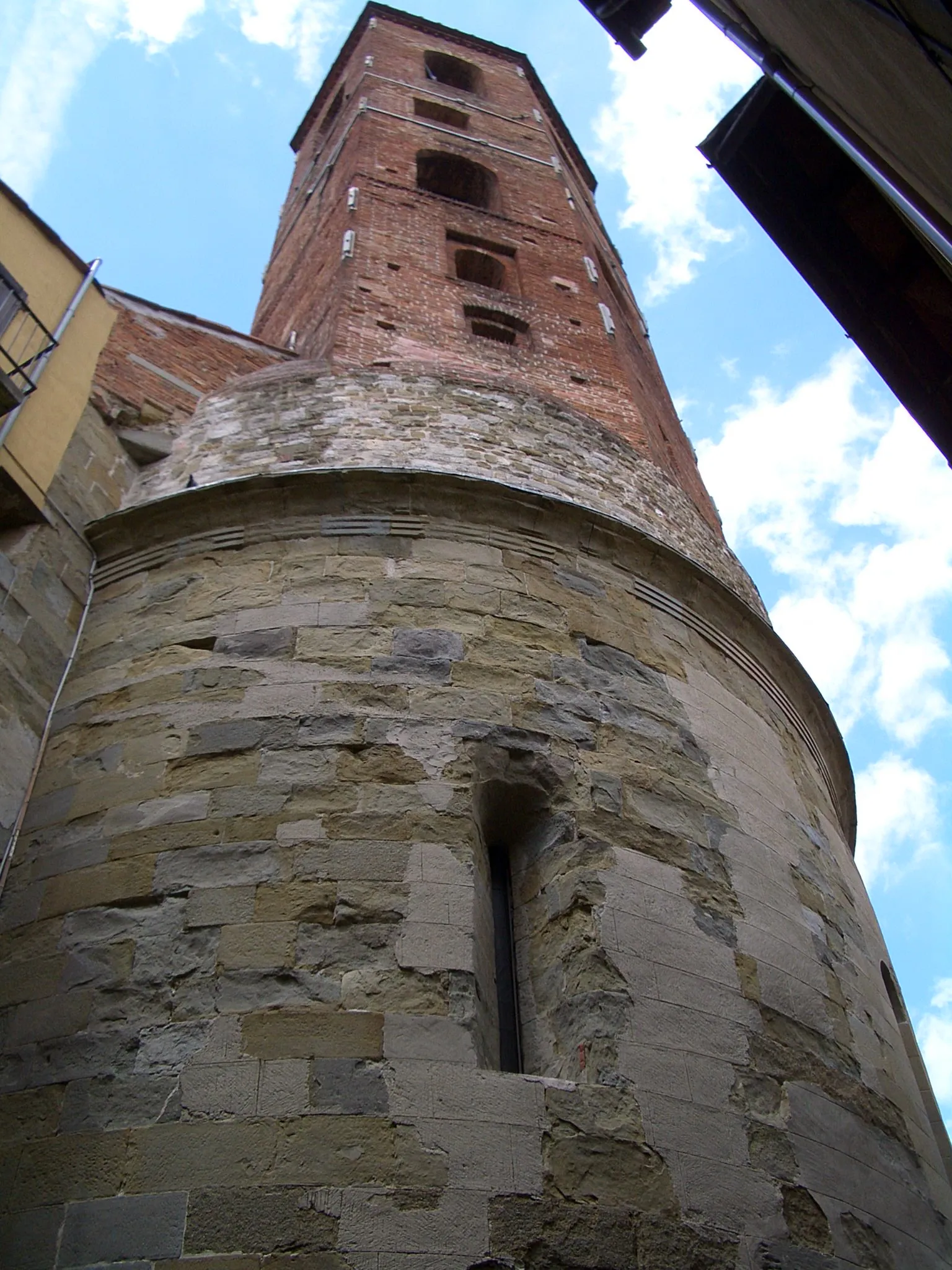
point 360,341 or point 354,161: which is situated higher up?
point 354,161

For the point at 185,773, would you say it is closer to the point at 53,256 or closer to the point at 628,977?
the point at 628,977

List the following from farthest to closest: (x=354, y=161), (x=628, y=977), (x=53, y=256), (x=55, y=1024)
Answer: (x=354, y=161) < (x=53, y=256) < (x=628, y=977) < (x=55, y=1024)

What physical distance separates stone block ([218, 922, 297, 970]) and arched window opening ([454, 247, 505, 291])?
29.2ft

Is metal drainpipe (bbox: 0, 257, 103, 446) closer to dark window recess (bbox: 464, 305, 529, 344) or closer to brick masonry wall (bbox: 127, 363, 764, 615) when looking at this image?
brick masonry wall (bbox: 127, 363, 764, 615)

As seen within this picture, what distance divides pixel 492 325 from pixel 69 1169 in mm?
8062

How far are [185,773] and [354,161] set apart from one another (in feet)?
33.9

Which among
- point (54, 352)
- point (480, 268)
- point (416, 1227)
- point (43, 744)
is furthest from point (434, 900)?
point (480, 268)

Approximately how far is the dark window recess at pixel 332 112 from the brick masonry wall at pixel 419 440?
11132 millimetres

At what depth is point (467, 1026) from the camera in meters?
3.74

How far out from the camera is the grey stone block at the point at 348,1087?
343cm

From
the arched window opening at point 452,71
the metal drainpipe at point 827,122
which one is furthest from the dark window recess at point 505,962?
the arched window opening at point 452,71

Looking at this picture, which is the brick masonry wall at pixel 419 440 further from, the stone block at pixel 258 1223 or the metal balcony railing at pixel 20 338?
the stone block at pixel 258 1223

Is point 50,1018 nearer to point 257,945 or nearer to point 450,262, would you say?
point 257,945

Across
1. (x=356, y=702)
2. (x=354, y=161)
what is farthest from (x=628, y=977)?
(x=354, y=161)
